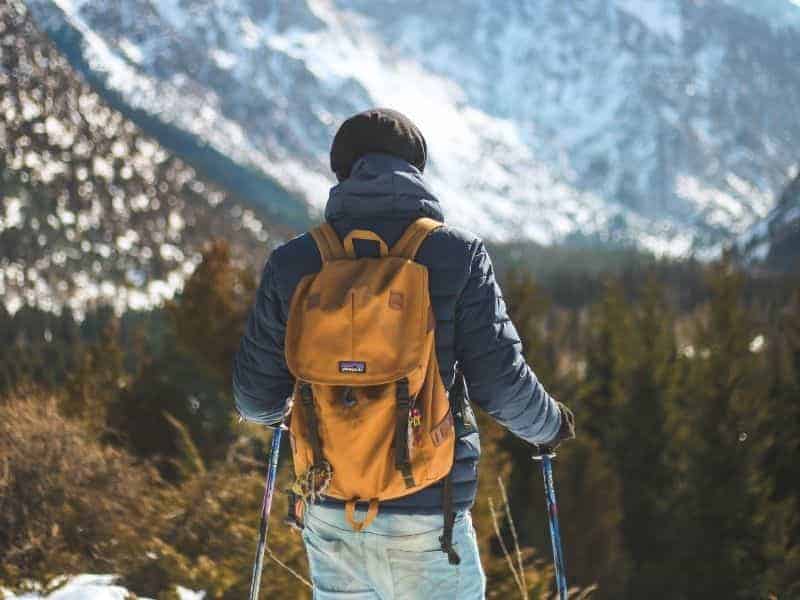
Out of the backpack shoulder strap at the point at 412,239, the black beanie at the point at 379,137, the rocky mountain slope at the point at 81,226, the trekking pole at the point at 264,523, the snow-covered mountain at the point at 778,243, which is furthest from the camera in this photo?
the rocky mountain slope at the point at 81,226

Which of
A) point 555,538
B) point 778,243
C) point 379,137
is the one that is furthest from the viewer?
point 778,243

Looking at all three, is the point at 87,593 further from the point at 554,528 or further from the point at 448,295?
the point at 448,295

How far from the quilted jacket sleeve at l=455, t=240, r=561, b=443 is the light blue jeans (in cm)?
43

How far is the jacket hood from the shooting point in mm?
3084

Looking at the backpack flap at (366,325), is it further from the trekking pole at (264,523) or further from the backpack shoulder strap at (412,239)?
the trekking pole at (264,523)

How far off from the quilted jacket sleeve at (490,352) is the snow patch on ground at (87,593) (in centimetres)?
288

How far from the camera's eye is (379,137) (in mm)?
3211

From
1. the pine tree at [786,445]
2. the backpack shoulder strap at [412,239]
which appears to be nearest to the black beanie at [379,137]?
the backpack shoulder strap at [412,239]

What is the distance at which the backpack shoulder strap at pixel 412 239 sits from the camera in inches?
119

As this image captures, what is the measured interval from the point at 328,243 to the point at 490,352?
0.70 m

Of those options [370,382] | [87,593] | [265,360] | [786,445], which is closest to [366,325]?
[370,382]

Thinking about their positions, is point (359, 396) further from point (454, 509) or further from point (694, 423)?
point (694, 423)

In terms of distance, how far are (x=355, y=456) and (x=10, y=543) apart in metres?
3.90

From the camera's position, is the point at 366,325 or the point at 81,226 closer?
the point at 366,325
